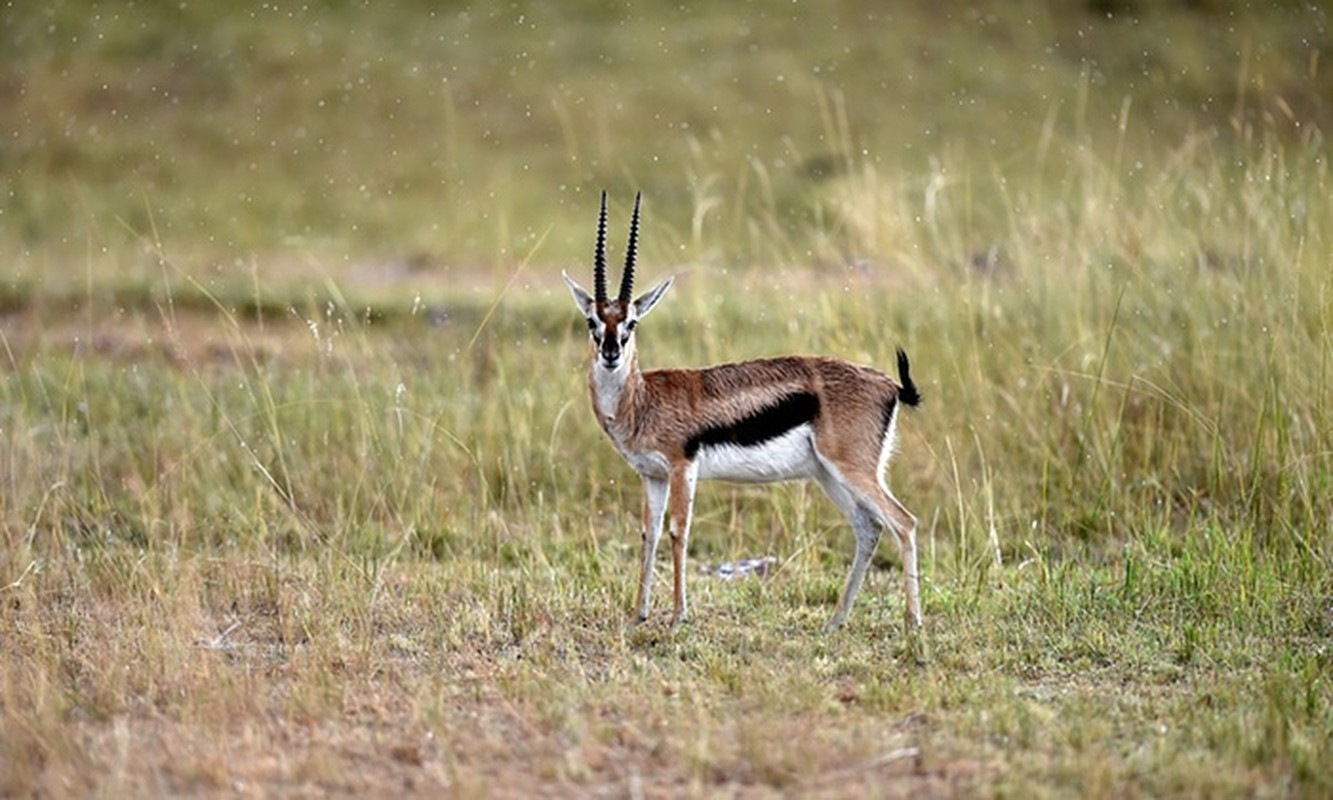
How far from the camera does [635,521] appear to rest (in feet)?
30.1

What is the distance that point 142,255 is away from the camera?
17125mm

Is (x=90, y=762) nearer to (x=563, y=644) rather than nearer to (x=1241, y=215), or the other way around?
(x=563, y=644)

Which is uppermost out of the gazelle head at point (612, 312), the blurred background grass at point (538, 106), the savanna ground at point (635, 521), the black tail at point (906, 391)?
the blurred background grass at point (538, 106)

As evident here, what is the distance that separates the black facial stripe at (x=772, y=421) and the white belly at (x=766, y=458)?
2 centimetres

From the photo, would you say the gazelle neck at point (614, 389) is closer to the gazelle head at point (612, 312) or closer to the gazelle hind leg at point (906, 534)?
the gazelle head at point (612, 312)

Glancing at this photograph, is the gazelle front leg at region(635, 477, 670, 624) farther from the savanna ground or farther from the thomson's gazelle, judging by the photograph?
the savanna ground

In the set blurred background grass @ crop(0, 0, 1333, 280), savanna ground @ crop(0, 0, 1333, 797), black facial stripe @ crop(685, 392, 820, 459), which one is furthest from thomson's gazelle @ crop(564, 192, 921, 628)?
blurred background grass @ crop(0, 0, 1333, 280)

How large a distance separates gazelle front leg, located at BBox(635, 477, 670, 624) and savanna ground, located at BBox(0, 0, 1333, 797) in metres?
0.22

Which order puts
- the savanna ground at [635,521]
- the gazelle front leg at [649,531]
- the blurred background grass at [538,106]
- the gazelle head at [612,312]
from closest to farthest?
the savanna ground at [635,521] < the gazelle head at [612,312] < the gazelle front leg at [649,531] < the blurred background grass at [538,106]

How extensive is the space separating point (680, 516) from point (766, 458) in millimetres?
405

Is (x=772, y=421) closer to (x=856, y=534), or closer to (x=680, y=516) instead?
(x=680, y=516)

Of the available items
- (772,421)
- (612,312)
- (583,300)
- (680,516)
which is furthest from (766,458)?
(583,300)

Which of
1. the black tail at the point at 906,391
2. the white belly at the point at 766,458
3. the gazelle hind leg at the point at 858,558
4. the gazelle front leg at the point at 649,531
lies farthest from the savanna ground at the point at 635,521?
the black tail at the point at 906,391

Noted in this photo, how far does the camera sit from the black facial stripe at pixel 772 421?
Result: 268 inches
